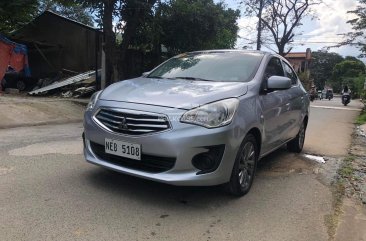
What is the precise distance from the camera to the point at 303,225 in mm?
3711

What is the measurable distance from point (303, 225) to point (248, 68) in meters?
1.99

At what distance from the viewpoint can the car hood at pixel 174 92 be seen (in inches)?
152

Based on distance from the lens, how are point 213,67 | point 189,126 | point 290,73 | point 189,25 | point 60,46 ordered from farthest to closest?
point 60,46 → point 189,25 → point 290,73 → point 213,67 → point 189,126

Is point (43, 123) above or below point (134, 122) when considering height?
below

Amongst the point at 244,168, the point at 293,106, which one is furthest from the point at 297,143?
the point at 244,168

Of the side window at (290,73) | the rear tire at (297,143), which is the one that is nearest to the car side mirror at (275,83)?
the side window at (290,73)

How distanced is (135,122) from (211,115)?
0.71 m

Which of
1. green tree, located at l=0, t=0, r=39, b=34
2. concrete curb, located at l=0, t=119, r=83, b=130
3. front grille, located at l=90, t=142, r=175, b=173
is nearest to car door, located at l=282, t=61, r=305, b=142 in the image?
front grille, located at l=90, t=142, r=175, b=173

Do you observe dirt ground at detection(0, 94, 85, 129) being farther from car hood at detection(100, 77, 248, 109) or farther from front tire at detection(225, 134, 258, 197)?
front tire at detection(225, 134, 258, 197)

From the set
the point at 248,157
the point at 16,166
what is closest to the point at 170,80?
the point at 248,157

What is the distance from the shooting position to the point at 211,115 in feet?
12.3

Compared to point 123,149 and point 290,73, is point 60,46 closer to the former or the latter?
point 290,73

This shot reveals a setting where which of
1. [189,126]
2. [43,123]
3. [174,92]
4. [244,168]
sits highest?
[174,92]

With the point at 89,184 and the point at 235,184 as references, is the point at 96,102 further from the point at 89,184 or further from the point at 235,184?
the point at 235,184
